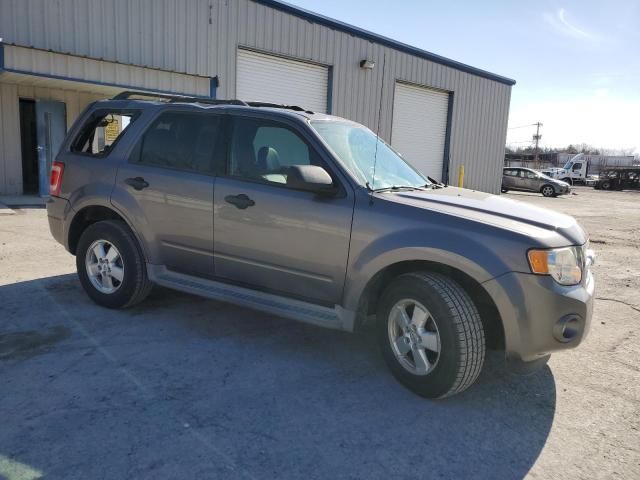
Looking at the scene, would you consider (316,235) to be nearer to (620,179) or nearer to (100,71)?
(100,71)

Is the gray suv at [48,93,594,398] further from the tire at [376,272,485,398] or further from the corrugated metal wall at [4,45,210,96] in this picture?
the corrugated metal wall at [4,45,210,96]

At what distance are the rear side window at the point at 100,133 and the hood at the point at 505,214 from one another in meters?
2.68

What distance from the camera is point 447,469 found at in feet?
8.55

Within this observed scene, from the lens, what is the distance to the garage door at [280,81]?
15367mm

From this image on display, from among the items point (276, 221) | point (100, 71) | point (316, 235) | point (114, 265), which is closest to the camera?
point (316, 235)

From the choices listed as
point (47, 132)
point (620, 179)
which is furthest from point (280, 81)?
point (620, 179)

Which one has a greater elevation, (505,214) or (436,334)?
(505,214)

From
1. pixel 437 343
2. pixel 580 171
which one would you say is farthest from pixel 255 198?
pixel 580 171

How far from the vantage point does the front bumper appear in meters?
2.99

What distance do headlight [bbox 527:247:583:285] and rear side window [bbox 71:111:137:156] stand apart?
3.61 metres

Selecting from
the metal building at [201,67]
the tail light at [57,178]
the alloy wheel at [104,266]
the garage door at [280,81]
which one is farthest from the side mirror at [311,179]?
the garage door at [280,81]

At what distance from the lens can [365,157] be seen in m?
4.09

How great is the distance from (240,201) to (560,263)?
88.1 inches

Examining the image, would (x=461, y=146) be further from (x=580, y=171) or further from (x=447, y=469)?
(x=580, y=171)
